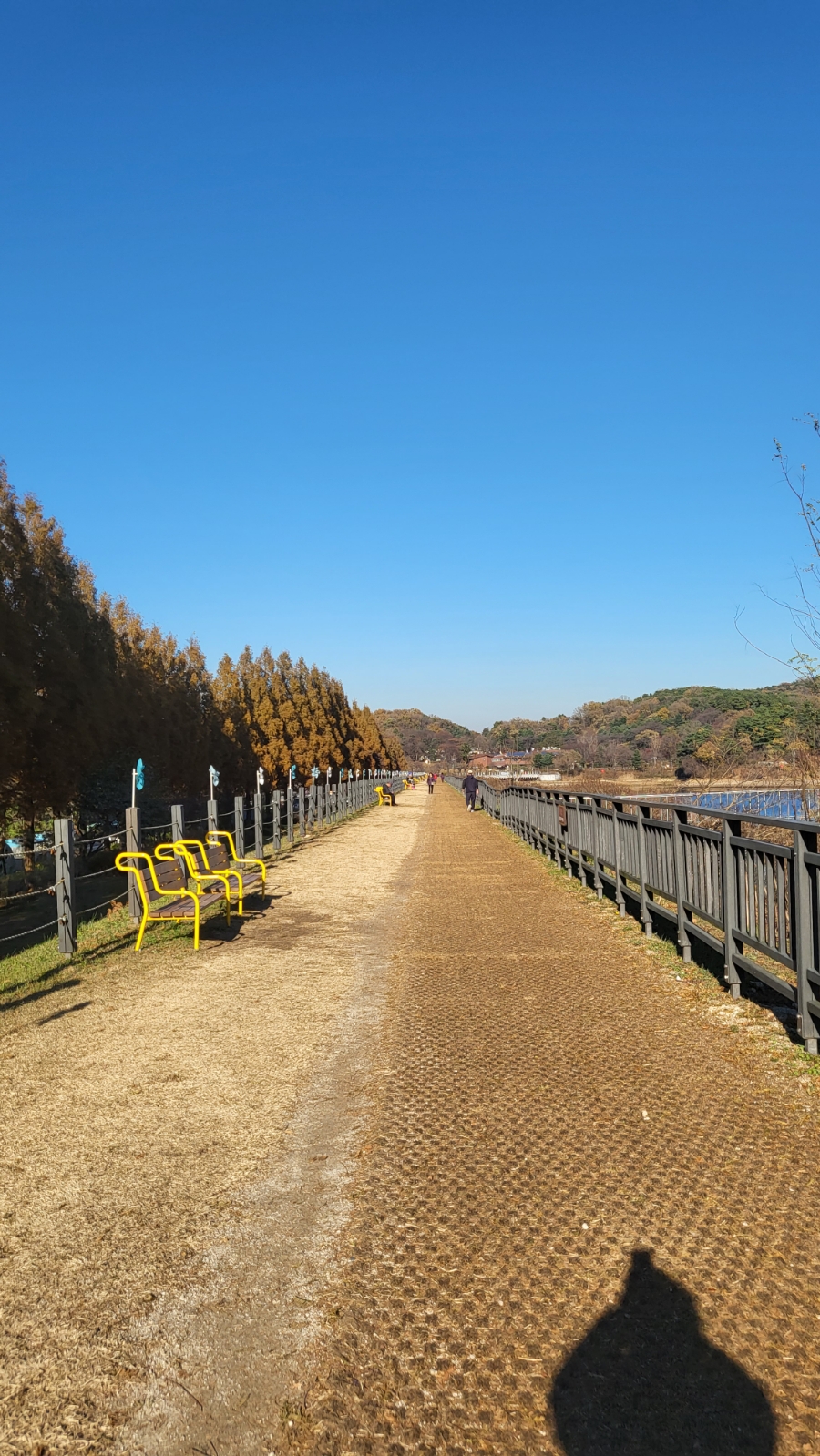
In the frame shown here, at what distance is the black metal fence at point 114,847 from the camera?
324 inches

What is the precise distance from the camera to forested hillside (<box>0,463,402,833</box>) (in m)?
19.3

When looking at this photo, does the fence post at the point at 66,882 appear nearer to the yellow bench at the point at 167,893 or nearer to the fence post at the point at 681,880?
the yellow bench at the point at 167,893

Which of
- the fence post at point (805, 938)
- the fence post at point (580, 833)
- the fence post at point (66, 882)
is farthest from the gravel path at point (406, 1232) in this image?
the fence post at point (580, 833)

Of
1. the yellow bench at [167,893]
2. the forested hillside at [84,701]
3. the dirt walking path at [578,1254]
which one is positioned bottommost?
the dirt walking path at [578,1254]

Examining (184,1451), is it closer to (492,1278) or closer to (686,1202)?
Answer: (492,1278)

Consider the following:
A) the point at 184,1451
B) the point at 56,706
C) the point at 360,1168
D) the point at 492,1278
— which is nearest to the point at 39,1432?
the point at 184,1451

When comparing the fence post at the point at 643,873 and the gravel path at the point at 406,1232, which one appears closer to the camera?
the gravel path at the point at 406,1232

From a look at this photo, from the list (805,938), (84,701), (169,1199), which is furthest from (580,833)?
(84,701)

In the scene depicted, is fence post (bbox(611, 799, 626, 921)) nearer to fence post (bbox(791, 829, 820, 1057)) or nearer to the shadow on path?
fence post (bbox(791, 829, 820, 1057))

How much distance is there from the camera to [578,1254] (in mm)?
3104

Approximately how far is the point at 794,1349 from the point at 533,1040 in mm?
3153

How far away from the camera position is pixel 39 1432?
232cm

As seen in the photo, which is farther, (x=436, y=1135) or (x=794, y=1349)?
(x=436, y=1135)

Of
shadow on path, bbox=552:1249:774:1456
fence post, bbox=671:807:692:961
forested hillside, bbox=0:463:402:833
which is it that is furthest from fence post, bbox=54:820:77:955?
forested hillside, bbox=0:463:402:833
